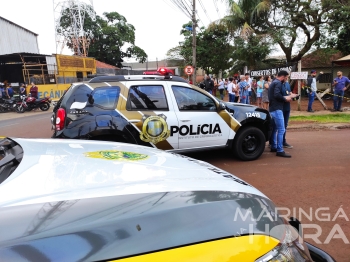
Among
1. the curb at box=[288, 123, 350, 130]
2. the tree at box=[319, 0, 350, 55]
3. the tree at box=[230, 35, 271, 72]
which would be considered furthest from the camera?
the tree at box=[230, 35, 271, 72]

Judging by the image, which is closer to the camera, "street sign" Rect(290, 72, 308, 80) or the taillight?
the taillight

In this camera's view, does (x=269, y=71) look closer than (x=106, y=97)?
No

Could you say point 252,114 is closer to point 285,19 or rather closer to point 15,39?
point 285,19

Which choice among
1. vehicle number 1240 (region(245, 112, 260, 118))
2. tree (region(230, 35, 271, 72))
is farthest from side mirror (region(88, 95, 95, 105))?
tree (region(230, 35, 271, 72))

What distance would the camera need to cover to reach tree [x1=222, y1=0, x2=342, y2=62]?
16.7 meters

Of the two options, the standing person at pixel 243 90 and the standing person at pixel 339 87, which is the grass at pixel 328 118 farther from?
the standing person at pixel 243 90

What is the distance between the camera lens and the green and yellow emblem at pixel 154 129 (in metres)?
4.89

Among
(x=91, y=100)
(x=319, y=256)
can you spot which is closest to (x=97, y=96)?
(x=91, y=100)

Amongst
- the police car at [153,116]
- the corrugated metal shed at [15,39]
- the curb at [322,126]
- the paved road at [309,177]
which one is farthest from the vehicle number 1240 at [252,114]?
the corrugated metal shed at [15,39]

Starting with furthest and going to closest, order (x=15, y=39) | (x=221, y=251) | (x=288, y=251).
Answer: (x=15, y=39), (x=288, y=251), (x=221, y=251)

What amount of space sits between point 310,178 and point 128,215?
14.0 feet

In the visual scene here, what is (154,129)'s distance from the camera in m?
4.95

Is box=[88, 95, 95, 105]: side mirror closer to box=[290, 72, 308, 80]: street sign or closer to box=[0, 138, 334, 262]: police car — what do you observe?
box=[0, 138, 334, 262]: police car

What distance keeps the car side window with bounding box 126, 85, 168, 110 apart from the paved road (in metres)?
1.70
